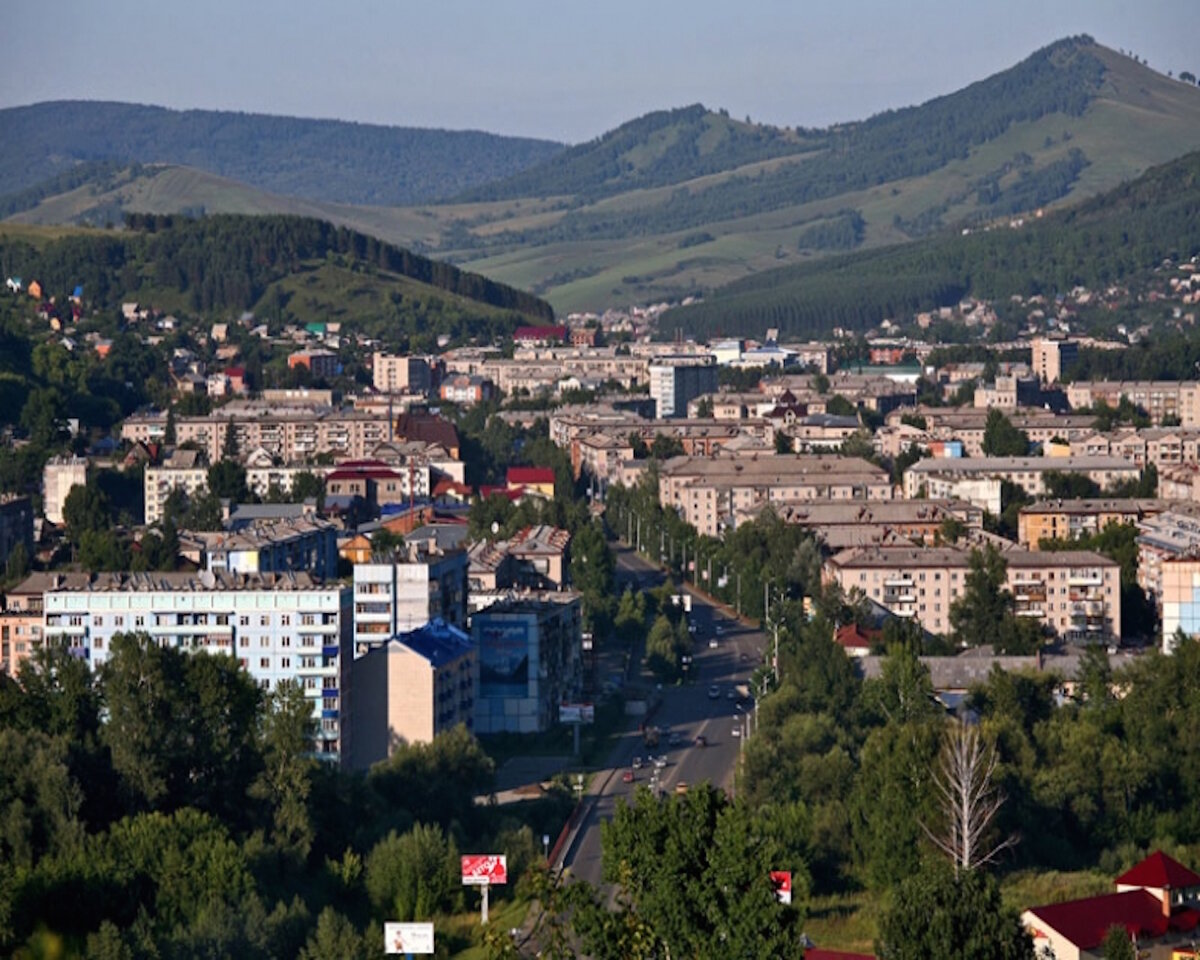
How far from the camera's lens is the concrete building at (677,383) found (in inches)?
2584

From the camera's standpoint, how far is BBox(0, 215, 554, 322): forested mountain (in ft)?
253

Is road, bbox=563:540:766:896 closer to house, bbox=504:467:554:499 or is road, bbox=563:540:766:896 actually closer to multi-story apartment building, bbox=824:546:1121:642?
multi-story apartment building, bbox=824:546:1121:642

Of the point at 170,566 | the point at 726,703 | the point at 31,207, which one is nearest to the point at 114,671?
the point at 726,703

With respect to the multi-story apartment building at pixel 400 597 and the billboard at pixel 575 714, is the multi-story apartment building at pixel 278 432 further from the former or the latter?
the billboard at pixel 575 714

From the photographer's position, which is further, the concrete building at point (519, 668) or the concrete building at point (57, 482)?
the concrete building at point (57, 482)

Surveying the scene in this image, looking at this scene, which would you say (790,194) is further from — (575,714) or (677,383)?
(575,714)

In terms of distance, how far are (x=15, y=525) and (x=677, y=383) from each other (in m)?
29.0

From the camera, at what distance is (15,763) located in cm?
1859

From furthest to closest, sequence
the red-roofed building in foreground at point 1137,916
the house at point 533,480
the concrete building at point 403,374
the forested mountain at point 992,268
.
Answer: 1. the forested mountain at point 992,268
2. the concrete building at point 403,374
3. the house at point 533,480
4. the red-roofed building in foreground at point 1137,916

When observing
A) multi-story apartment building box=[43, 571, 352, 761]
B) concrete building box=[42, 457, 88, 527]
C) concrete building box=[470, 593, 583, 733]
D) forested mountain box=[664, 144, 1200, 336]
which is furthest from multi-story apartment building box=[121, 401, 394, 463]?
forested mountain box=[664, 144, 1200, 336]

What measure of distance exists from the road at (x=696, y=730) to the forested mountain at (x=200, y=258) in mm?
44379

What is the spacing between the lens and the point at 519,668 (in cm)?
2508

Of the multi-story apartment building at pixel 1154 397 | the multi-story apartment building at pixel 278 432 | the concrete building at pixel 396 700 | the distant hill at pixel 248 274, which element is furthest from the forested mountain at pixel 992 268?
the concrete building at pixel 396 700

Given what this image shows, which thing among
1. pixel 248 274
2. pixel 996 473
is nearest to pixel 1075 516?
pixel 996 473
